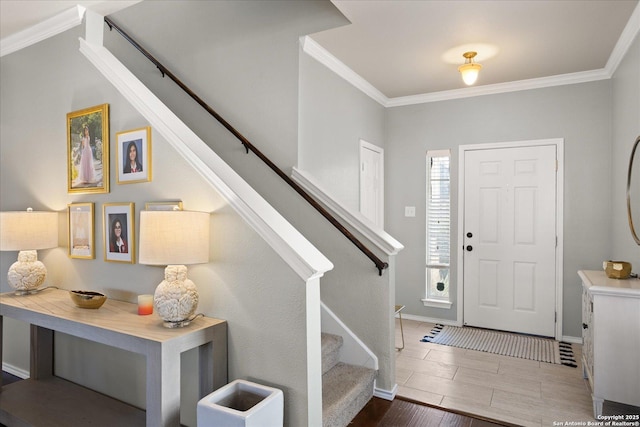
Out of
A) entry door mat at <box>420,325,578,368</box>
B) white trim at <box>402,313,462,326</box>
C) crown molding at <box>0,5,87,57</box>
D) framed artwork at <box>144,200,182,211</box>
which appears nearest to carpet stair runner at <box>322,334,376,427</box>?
framed artwork at <box>144,200,182,211</box>

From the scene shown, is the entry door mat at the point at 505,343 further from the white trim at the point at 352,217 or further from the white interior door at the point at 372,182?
the white trim at the point at 352,217

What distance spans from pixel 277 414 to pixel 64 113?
244 cm

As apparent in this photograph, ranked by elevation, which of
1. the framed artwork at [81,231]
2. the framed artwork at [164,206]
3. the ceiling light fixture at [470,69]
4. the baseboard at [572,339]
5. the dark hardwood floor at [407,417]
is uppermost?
the ceiling light fixture at [470,69]

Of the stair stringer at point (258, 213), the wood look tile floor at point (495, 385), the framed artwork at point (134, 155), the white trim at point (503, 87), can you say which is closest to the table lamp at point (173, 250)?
the stair stringer at point (258, 213)

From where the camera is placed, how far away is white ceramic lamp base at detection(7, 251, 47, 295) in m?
2.51

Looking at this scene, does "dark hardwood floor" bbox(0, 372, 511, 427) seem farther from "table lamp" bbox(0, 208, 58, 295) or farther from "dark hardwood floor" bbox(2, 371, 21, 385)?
"dark hardwood floor" bbox(2, 371, 21, 385)

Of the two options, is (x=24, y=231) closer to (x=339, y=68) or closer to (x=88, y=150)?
(x=88, y=150)

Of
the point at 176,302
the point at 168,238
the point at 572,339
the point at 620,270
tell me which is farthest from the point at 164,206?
the point at 572,339

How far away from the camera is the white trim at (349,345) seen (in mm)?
2766

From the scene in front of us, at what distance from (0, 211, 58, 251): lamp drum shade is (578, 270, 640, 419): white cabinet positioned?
3.41 meters

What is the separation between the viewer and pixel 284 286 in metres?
1.82

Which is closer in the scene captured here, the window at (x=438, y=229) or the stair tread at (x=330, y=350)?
the stair tread at (x=330, y=350)

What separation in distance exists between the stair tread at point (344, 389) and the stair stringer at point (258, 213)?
1.32ft

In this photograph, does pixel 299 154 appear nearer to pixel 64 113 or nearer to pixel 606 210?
pixel 64 113
